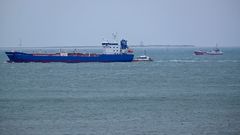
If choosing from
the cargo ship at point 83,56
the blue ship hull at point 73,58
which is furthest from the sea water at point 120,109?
the blue ship hull at point 73,58

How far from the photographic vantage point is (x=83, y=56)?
103250 mm

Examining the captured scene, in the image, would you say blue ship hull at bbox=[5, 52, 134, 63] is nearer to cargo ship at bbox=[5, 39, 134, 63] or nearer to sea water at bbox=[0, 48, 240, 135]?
cargo ship at bbox=[5, 39, 134, 63]

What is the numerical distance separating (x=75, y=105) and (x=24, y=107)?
349 cm

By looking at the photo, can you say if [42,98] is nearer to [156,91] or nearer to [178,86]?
[156,91]

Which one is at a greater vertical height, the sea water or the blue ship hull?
the blue ship hull

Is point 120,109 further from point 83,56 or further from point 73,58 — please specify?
point 73,58

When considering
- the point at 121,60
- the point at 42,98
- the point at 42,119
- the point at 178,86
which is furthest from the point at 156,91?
the point at 121,60

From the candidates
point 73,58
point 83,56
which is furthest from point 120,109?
point 73,58

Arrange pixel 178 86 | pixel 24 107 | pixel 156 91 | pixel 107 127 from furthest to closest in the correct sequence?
1. pixel 178 86
2. pixel 156 91
3. pixel 24 107
4. pixel 107 127

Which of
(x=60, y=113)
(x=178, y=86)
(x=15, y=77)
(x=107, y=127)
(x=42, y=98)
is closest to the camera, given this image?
(x=107, y=127)

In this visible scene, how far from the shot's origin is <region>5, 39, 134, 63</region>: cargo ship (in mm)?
99875

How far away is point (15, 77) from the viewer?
7100 centimetres

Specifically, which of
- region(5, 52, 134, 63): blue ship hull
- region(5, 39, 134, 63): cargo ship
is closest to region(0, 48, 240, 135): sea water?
region(5, 39, 134, 63): cargo ship

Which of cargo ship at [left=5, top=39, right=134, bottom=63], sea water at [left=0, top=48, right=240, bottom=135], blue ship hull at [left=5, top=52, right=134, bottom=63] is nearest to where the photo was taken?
sea water at [left=0, top=48, right=240, bottom=135]
